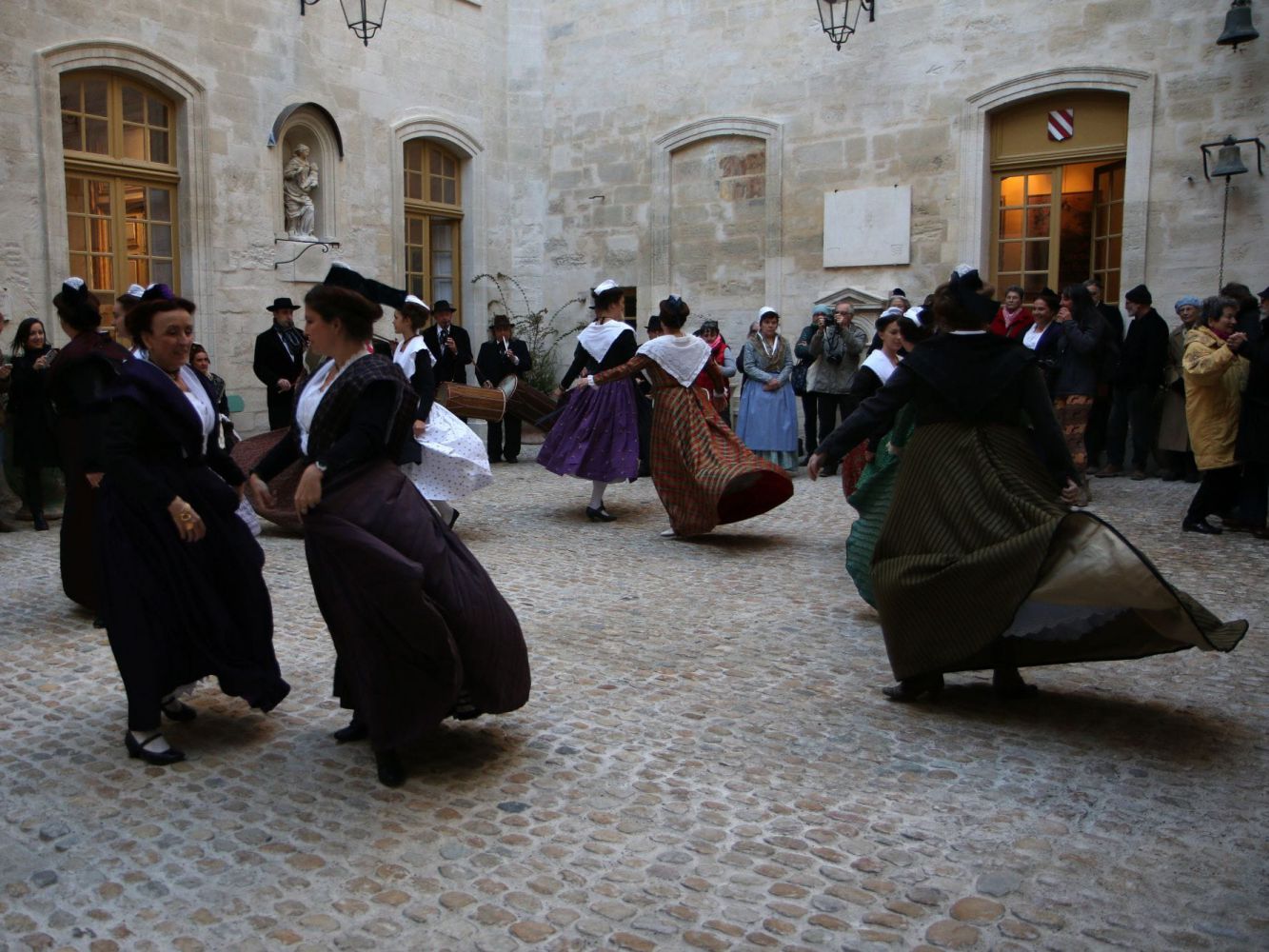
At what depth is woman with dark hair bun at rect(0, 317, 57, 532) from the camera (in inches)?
326

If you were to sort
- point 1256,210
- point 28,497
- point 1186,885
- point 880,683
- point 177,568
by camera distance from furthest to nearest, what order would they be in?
point 1256,210
point 28,497
point 880,683
point 177,568
point 1186,885

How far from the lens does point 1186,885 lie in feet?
9.43

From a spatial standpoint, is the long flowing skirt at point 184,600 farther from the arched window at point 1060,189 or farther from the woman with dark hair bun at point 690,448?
the arched window at point 1060,189

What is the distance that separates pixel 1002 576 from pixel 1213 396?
186 inches

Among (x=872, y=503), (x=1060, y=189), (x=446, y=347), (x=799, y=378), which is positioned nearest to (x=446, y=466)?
(x=872, y=503)

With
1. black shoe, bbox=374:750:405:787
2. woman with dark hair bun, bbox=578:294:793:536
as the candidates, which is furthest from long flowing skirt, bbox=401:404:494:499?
black shoe, bbox=374:750:405:787

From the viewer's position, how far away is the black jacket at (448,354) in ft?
37.2

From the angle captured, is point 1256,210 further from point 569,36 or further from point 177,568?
point 177,568

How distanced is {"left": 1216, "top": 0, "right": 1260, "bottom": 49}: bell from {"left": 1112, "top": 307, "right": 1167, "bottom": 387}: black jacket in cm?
246

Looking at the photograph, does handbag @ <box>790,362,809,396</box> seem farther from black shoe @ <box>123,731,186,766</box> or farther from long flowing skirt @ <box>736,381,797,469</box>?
black shoe @ <box>123,731,186,766</box>

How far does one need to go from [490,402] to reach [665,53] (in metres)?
6.99

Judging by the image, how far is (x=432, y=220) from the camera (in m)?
14.9

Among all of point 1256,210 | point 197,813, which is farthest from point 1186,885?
point 1256,210

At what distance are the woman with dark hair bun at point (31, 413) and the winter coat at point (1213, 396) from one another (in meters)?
7.69
